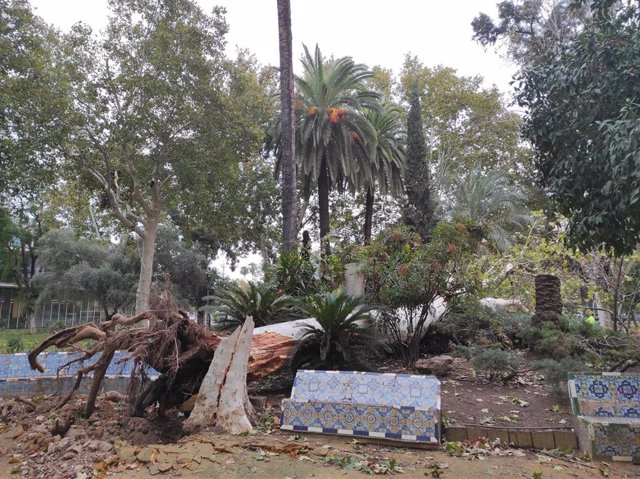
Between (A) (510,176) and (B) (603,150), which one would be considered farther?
(A) (510,176)

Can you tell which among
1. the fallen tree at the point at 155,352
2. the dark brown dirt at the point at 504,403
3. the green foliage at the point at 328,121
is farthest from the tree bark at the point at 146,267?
the dark brown dirt at the point at 504,403

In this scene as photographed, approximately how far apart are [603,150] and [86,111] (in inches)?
580

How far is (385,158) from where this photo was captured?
74.4 feet

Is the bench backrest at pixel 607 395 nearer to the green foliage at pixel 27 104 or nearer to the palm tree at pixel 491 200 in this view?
the green foliage at pixel 27 104

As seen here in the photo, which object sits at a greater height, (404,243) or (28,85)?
(28,85)

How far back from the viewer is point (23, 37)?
1300 cm

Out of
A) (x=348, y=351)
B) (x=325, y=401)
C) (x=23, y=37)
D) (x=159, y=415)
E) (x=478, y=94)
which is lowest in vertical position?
(x=159, y=415)

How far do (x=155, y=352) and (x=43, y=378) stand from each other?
3362 mm

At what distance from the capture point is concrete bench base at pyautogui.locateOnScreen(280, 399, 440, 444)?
492 cm

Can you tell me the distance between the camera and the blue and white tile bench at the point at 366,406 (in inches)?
195

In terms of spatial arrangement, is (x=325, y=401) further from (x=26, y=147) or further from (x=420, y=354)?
(x=26, y=147)

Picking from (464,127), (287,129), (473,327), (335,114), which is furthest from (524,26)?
(473,327)

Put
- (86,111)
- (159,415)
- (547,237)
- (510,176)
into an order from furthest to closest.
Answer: (510,176), (86,111), (547,237), (159,415)

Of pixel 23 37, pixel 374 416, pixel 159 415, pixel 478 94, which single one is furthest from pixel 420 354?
pixel 478 94
